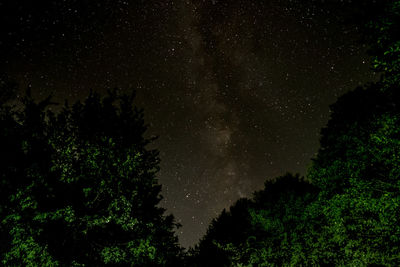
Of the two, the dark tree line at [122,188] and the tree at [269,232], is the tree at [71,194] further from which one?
the tree at [269,232]

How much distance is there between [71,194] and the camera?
1520cm

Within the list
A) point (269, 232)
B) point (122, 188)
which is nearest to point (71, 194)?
point (122, 188)

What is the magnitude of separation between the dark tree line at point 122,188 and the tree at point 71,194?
0.18ft

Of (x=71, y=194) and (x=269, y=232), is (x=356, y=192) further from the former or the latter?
(x=71, y=194)

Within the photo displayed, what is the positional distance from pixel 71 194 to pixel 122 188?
3073 millimetres

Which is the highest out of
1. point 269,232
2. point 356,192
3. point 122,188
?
point 122,188

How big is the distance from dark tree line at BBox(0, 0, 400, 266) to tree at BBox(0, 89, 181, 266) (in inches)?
2.2

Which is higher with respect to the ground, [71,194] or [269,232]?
[71,194]

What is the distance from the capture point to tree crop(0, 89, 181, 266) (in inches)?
511

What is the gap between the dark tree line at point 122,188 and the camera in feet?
41.6

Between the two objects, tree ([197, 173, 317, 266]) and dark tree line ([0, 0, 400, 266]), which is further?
tree ([197, 173, 317, 266])

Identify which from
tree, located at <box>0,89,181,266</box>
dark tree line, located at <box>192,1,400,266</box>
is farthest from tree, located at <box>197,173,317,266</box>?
tree, located at <box>0,89,181,266</box>

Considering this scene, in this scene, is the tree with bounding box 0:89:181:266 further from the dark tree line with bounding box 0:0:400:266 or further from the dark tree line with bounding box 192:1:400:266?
the dark tree line with bounding box 192:1:400:266

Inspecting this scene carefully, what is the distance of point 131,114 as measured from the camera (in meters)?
18.6
